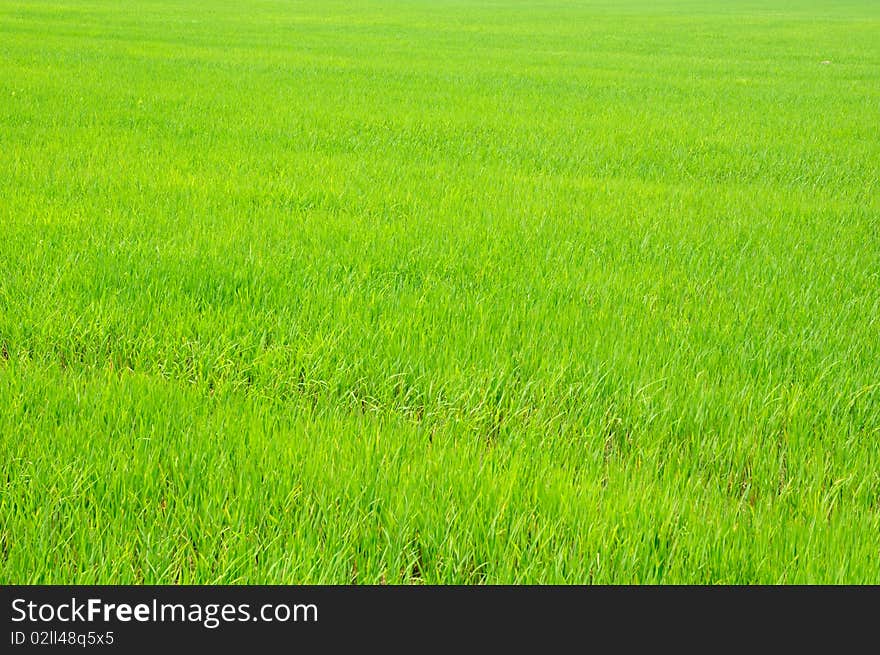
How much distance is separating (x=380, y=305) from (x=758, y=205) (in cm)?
386

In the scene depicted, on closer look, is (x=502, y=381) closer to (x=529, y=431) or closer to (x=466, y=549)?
(x=529, y=431)

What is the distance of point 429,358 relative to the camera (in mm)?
3205

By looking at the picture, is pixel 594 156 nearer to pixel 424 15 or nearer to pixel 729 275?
pixel 729 275

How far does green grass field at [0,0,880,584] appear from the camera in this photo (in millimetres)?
2105

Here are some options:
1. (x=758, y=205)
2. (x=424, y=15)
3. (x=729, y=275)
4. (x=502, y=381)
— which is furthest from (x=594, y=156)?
(x=424, y=15)

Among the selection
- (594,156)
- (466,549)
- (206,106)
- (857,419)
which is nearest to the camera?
(466,549)

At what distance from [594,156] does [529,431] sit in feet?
19.4

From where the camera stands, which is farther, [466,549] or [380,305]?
[380,305]

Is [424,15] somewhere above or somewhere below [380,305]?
above

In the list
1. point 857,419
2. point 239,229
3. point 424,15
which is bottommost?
point 857,419

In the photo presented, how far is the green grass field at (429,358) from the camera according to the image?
211 cm

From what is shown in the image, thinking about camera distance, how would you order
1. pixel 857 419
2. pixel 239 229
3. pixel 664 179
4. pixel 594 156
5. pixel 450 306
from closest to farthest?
pixel 857 419, pixel 450 306, pixel 239 229, pixel 664 179, pixel 594 156

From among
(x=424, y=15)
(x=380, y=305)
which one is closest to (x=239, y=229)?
(x=380, y=305)

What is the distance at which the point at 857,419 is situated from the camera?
115 inches
